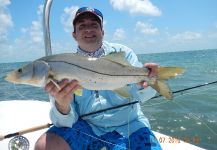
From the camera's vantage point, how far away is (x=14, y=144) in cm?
406

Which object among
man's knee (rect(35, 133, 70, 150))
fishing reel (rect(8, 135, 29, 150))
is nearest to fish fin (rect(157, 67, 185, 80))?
man's knee (rect(35, 133, 70, 150))

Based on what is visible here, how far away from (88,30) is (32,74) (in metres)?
1.19

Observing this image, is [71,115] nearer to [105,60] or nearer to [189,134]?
[105,60]

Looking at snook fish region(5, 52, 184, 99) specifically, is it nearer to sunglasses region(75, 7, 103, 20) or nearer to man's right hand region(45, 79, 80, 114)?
man's right hand region(45, 79, 80, 114)

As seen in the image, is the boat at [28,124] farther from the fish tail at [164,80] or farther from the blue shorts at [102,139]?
the fish tail at [164,80]

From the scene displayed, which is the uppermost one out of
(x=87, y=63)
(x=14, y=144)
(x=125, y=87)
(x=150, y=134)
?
(x=87, y=63)

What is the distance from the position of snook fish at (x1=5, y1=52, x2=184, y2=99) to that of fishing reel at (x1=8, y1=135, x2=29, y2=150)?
1.62 m

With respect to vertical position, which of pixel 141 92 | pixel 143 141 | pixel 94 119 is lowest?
pixel 143 141

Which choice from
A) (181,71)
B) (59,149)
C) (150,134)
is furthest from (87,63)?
(150,134)

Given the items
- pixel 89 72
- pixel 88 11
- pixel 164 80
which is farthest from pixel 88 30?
pixel 164 80

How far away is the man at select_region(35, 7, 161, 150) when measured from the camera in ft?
10.9

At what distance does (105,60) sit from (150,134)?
4.03ft

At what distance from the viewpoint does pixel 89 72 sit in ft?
8.59
